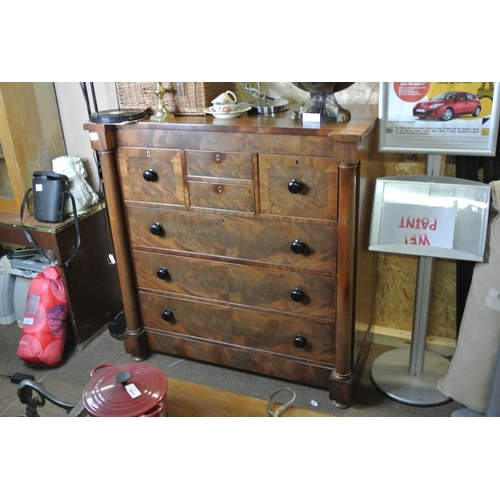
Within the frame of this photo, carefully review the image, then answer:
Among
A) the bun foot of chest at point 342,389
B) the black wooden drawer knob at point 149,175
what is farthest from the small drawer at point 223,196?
the bun foot of chest at point 342,389

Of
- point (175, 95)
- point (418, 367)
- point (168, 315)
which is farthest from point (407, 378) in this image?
point (175, 95)

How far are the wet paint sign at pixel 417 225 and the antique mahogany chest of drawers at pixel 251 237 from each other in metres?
0.11

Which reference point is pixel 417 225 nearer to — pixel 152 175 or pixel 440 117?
pixel 440 117

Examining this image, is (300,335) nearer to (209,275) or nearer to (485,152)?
(209,275)

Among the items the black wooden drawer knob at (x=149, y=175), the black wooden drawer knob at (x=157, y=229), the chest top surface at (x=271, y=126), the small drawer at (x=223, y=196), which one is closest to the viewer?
the chest top surface at (x=271, y=126)

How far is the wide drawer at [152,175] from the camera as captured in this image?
79.1 inches

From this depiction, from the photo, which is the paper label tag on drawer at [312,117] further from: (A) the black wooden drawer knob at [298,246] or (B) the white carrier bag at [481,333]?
(B) the white carrier bag at [481,333]

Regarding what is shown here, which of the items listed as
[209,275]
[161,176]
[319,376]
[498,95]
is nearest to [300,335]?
[319,376]

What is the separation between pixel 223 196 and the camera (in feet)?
6.48

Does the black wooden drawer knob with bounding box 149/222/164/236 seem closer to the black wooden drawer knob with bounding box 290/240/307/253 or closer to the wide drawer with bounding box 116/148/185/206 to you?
the wide drawer with bounding box 116/148/185/206

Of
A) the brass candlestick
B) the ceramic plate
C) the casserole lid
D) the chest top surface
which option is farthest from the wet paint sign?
the casserole lid

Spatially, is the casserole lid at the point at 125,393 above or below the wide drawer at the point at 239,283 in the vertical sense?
above

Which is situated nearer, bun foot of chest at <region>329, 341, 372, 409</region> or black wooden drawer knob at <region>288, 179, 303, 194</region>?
black wooden drawer knob at <region>288, 179, 303, 194</region>

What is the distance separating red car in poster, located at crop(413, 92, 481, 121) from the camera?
1738 mm
